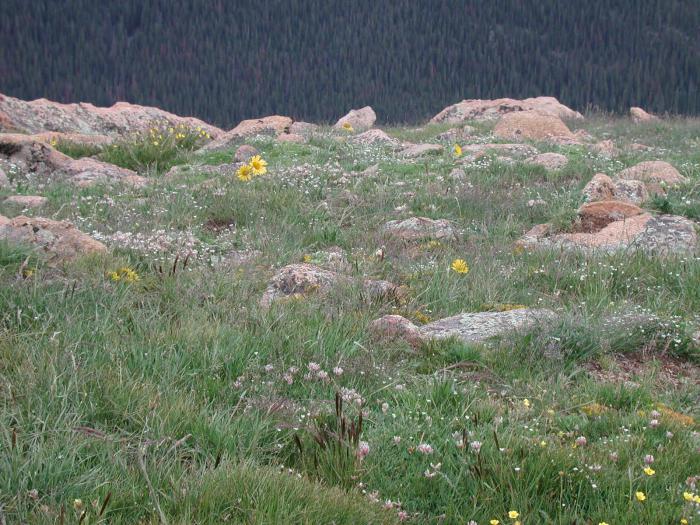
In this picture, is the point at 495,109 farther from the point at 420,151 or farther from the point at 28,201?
the point at 28,201

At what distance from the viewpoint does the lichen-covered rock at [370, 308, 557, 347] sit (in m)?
3.94

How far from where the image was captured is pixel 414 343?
3887mm

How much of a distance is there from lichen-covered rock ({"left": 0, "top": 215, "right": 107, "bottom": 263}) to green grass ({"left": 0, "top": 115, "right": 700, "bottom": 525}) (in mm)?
220

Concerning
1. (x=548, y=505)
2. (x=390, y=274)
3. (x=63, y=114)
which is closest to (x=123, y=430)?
(x=548, y=505)

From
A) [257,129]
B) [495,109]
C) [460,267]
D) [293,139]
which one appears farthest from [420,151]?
[495,109]

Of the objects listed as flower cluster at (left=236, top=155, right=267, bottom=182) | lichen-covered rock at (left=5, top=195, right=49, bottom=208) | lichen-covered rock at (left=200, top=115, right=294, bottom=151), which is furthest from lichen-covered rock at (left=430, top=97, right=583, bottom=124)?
lichen-covered rock at (left=5, top=195, right=49, bottom=208)

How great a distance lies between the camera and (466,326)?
13.9 feet

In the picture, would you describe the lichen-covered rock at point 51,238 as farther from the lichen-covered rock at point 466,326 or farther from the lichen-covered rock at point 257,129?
the lichen-covered rock at point 257,129

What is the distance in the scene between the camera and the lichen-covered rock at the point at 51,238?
4.75 m

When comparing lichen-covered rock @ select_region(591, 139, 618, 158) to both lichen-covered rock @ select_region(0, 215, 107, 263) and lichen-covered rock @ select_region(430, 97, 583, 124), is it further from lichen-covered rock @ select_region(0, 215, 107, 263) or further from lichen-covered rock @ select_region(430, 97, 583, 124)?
lichen-covered rock @ select_region(0, 215, 107, 263)

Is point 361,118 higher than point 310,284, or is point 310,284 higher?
point 310,284

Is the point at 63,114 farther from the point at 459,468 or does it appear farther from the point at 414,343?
the point at 459,468

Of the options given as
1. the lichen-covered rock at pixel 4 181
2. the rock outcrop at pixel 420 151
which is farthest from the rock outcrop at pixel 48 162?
the rock outcrop at pixel 420 151

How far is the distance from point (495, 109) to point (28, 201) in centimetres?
1438
